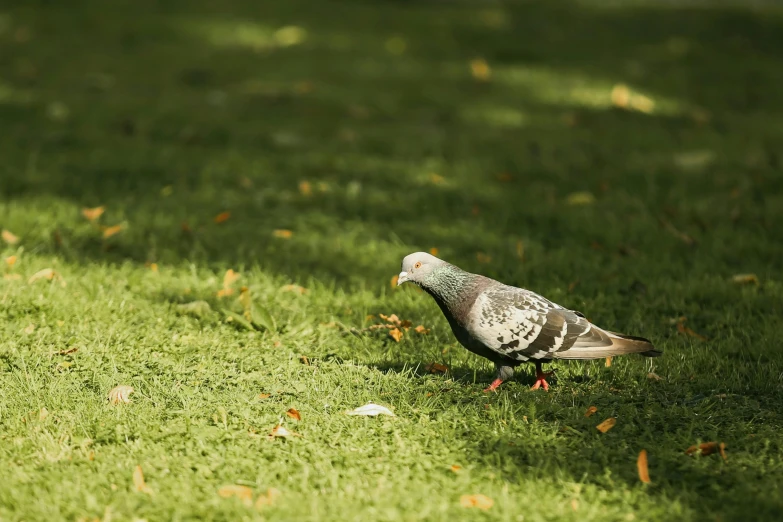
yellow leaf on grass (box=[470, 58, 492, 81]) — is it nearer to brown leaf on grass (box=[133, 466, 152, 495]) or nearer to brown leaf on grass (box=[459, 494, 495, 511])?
brown leaf on grass (box=[459, 494, 495, 511])

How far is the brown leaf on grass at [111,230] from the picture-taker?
19.7 ft

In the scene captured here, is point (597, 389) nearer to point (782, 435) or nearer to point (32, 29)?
point (782, 435)

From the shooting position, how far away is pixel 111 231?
239 inches

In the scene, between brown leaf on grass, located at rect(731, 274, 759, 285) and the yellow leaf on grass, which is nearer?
brown leaf on grass, located at rect(731, 274, 759, 285)

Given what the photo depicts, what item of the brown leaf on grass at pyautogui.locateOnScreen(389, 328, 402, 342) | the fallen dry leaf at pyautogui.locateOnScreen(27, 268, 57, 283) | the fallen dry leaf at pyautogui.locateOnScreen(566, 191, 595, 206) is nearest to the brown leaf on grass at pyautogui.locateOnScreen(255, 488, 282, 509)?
the brown leaf on grass at pyautogui.locateOnScreen(389, 328, 402, 342)

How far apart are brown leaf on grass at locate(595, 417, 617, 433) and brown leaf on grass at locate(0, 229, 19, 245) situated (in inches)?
153

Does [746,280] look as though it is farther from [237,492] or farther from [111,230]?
[111,230]

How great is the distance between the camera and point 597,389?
4.18 m

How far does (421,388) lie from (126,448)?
129 cm

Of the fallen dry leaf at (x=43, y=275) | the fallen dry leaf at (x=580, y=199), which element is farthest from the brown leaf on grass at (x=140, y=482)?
the fallen dry leaf at (x=580, y=199)

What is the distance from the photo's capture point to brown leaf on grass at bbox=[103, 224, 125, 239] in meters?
6.01

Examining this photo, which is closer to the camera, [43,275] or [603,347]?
[603,347]

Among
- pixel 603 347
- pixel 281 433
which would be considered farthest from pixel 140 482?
pixel 603 347

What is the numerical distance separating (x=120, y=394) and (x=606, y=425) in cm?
207
